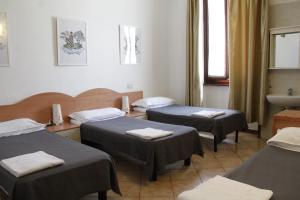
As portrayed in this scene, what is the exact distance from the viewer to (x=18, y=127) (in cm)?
294

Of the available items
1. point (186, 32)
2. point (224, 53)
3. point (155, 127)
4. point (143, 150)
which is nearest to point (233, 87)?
point (224, 53)

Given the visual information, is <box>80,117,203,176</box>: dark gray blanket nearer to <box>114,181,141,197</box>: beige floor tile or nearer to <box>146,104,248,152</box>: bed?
<box>114,181,141,197</box>: beige floor tile

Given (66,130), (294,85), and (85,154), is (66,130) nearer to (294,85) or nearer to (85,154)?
(85,154)

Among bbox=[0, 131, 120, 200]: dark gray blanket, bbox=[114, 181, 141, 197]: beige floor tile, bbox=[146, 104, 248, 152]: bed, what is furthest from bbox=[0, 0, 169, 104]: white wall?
bbox=[114, 181, 141, 197]: beige floor tile

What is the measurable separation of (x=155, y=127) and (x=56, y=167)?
1478mm

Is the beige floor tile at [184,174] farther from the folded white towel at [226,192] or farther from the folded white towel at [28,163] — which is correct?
the folded white towel at [226,192]

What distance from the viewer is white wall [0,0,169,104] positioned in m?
3.23

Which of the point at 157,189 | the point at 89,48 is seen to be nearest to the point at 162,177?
the point at 157,189

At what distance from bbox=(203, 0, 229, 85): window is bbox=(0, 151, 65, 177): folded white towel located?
3431 millimetres

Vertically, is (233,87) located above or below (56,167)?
above

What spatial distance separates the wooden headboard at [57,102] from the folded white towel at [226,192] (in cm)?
254

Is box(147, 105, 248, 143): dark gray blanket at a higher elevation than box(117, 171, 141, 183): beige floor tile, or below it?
higher

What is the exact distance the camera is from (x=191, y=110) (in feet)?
13.8

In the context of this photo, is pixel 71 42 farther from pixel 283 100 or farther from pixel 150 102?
pixel 283 100
